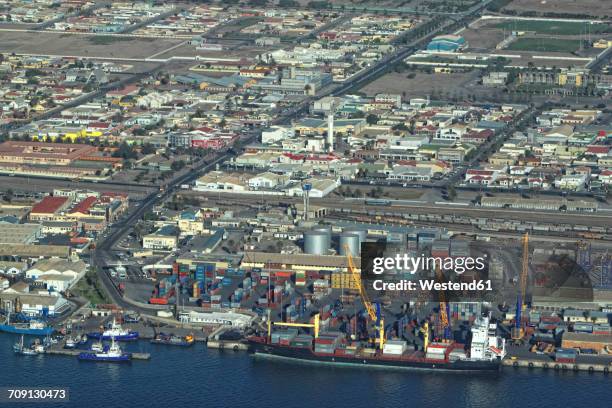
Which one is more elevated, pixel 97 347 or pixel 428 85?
pixel 428 85

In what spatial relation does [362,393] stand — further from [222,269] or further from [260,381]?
[222,269]

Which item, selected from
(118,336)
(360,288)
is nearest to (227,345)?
(118,336)

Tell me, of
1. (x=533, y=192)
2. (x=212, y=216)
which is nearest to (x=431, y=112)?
(x=533, y=192)

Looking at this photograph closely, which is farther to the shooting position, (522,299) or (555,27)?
(555,27)

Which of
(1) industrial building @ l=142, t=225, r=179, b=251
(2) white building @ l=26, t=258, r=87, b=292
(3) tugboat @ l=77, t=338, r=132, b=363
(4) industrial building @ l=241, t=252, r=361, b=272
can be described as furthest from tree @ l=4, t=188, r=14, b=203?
(3) tugboat @ l=77, t=338, r=132, b=363

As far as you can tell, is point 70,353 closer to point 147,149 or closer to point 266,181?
point 266,181

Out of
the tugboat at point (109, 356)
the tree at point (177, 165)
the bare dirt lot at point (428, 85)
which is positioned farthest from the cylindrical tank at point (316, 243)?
the bare dirt lot at point (428, 85)
